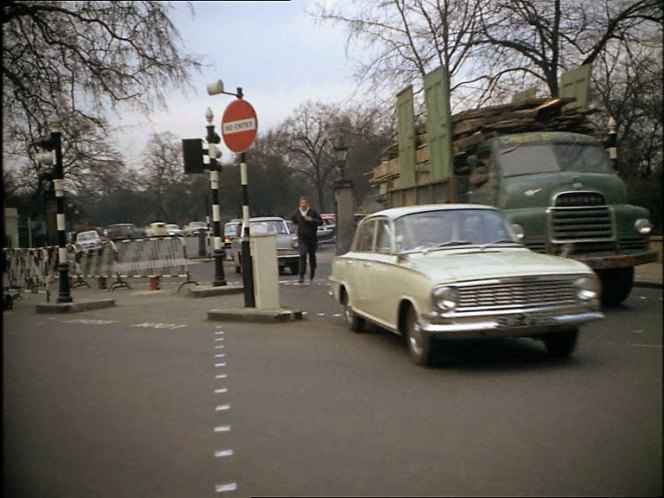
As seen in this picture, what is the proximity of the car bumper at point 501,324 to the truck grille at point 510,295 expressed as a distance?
0.21 feet

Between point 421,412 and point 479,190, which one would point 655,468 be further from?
point 479,190

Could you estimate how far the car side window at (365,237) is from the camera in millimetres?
7348

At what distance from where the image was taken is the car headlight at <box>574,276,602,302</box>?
2.86 metres

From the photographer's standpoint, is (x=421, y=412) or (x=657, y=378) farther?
(x=421, y=412)

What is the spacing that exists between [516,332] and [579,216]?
1.50 meters

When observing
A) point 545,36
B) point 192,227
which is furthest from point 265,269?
point 545,36

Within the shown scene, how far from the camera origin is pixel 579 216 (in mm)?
3646

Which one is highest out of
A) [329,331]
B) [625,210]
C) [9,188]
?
[9,188]

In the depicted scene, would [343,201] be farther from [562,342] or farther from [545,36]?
[545,36]

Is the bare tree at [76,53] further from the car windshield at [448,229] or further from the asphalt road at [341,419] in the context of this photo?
the car windshield at [448,229]

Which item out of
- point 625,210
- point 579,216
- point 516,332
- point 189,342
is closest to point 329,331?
point 189,342

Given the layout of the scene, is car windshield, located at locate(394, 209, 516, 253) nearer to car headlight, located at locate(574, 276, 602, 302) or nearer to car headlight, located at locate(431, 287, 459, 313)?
car headlight, located at locate(431, 287, 459, 313)

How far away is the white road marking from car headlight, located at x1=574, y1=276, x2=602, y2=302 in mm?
1812

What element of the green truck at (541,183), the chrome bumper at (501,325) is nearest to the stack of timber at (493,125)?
the green truck at (541,183)
